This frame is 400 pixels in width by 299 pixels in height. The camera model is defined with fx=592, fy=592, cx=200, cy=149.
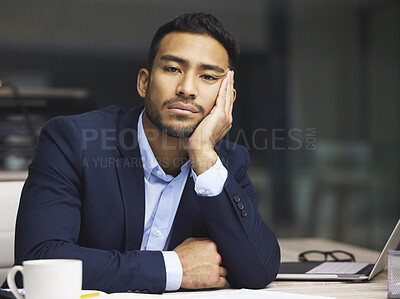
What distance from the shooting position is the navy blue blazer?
145 centimetres

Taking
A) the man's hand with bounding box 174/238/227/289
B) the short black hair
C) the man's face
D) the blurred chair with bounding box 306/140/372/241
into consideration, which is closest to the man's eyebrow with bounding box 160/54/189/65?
the man's face

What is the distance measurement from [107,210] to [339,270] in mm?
636

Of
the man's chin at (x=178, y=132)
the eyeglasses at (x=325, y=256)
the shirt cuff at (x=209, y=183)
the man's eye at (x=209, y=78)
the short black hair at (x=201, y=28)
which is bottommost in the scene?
the eyeglasses at (x=325, y=256)

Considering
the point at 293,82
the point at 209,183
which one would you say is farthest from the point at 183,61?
the point at 293,82

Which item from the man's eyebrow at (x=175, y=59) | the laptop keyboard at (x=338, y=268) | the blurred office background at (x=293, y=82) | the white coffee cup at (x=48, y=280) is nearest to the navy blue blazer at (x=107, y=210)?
the laptop keyboard at (x=338, y=268)

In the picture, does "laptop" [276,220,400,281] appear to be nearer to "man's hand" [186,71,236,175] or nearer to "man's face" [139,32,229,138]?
"man's hand" [186,71,236,175]

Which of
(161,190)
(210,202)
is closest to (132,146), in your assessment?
(161,190)

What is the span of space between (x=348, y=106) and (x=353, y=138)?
29 cm

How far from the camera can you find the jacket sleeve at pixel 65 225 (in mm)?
1343

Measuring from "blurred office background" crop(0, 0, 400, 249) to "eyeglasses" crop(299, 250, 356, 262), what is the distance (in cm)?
274

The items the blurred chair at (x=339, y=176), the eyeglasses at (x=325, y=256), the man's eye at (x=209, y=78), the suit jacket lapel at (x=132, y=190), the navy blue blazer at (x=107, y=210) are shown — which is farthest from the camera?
the blurred chair at (x=339, y=176)

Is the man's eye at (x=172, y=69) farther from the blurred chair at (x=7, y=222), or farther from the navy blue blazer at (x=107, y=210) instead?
the blurred chair at (x=7, y=222)

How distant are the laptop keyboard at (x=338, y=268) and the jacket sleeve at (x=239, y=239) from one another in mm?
116

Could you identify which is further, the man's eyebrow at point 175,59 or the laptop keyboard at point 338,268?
the man's eyebrow at point 175,59
